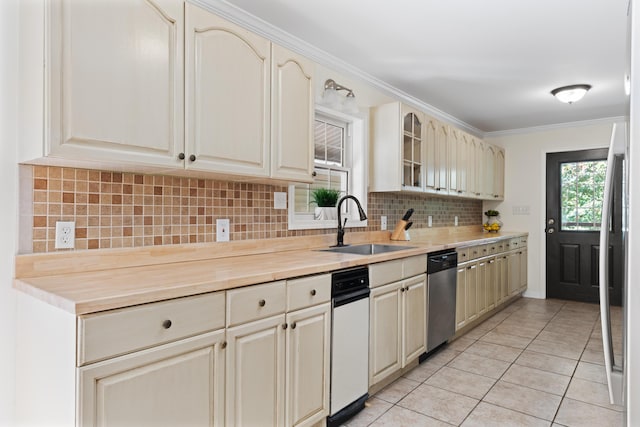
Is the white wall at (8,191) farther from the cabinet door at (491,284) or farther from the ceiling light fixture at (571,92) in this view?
the ceiling light fixture at (571,92)

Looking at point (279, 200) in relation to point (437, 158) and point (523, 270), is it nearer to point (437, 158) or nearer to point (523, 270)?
point (437, 158)

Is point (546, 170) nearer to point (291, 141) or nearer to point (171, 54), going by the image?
point (291, 141)

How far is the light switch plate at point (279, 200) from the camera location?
264 centimetres

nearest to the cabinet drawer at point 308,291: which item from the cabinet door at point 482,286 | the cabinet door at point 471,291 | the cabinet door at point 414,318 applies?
the cabinet door at point 414,318

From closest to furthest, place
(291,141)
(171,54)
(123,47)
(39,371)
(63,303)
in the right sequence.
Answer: (63,303), (39,371), (123,47), (171,54), (291,141)

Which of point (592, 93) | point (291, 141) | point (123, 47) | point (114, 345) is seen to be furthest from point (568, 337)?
point (123, 47)

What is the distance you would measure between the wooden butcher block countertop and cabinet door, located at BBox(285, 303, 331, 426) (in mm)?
229

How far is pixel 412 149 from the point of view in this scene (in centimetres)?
360

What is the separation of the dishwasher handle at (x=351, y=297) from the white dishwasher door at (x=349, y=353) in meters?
0.02

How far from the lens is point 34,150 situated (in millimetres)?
1408

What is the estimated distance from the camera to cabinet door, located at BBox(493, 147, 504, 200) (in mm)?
5410

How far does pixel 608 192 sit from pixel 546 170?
4585 mm

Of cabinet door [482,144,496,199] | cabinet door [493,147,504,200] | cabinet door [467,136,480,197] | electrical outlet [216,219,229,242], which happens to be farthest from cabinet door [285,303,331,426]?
cabinet door [493,147,504,200]

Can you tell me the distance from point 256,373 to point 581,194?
5178mm
